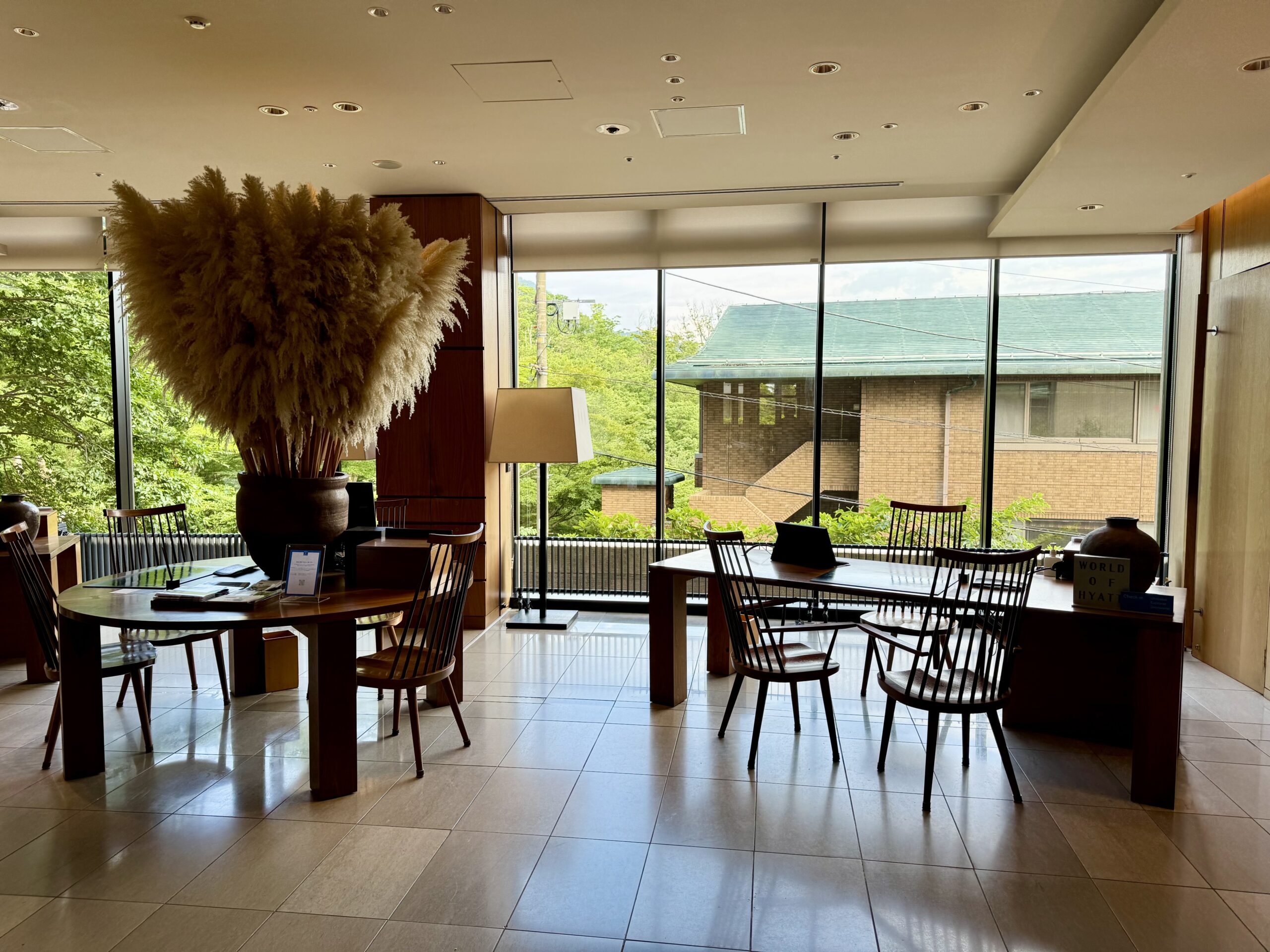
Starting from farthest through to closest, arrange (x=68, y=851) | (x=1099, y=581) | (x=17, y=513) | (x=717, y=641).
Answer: (x=717, y=641)
(x=17, y=513)
(x=1099, y=581)
(x=68, y=851)

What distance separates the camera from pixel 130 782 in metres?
3.70

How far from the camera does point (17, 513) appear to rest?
5.19 metres

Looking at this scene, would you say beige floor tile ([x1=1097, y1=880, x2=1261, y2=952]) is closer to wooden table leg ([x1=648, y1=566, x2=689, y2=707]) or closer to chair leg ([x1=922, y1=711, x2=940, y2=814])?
chair leg ([x1=922, y1=711, x2=940, y2=814])

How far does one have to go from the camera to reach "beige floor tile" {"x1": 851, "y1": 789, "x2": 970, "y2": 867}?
120 inches

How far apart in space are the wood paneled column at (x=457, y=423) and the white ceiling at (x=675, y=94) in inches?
10.7

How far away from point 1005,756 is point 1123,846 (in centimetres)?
51

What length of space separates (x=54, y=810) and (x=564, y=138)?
421 cm

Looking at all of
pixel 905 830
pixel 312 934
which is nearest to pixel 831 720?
pixel 905 830

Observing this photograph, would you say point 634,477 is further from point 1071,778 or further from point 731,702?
point 1071,778

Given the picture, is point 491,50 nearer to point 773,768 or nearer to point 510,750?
point 510,750

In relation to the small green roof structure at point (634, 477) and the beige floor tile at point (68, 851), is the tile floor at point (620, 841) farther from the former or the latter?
the small green roof structure at point (634, 477)

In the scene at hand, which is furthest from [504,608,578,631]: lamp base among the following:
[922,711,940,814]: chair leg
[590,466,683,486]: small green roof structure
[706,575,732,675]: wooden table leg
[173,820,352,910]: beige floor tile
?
[922,711,940,814]: chair leg

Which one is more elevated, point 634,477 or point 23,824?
point 634,477

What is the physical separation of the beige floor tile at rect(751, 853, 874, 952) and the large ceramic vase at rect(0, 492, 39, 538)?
4.64 meters
